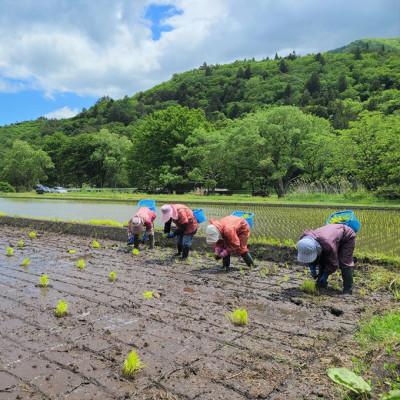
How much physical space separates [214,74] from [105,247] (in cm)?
11028

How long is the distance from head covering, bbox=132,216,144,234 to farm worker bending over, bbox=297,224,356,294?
3802mm

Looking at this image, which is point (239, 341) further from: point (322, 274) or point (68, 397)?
point (322, 274)

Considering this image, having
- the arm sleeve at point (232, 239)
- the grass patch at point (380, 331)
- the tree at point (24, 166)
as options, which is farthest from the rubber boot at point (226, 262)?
the tree at point (24, 166)

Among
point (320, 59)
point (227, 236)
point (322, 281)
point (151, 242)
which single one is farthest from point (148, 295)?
point (320, 59)

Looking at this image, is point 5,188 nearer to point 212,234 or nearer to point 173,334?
point 212,234

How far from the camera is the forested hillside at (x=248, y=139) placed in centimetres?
2223

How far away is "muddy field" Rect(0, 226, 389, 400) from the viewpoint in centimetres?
280

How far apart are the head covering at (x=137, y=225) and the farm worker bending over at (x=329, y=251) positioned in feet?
12.5

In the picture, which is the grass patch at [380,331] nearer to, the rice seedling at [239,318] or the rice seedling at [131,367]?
the rice seedling at [239,318]

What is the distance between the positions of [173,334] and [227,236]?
2636mm

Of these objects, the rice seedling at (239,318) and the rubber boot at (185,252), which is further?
the rubber boot at (185,252)

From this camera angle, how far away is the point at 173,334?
12.2 ft

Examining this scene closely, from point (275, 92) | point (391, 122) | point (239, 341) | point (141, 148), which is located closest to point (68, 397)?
point (239, 341)

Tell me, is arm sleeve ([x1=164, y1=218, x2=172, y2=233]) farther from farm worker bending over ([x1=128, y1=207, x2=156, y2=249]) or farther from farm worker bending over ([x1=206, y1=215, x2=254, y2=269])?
farm worker bending over ([x1=206, y1=215, x2=254, y2=269])
